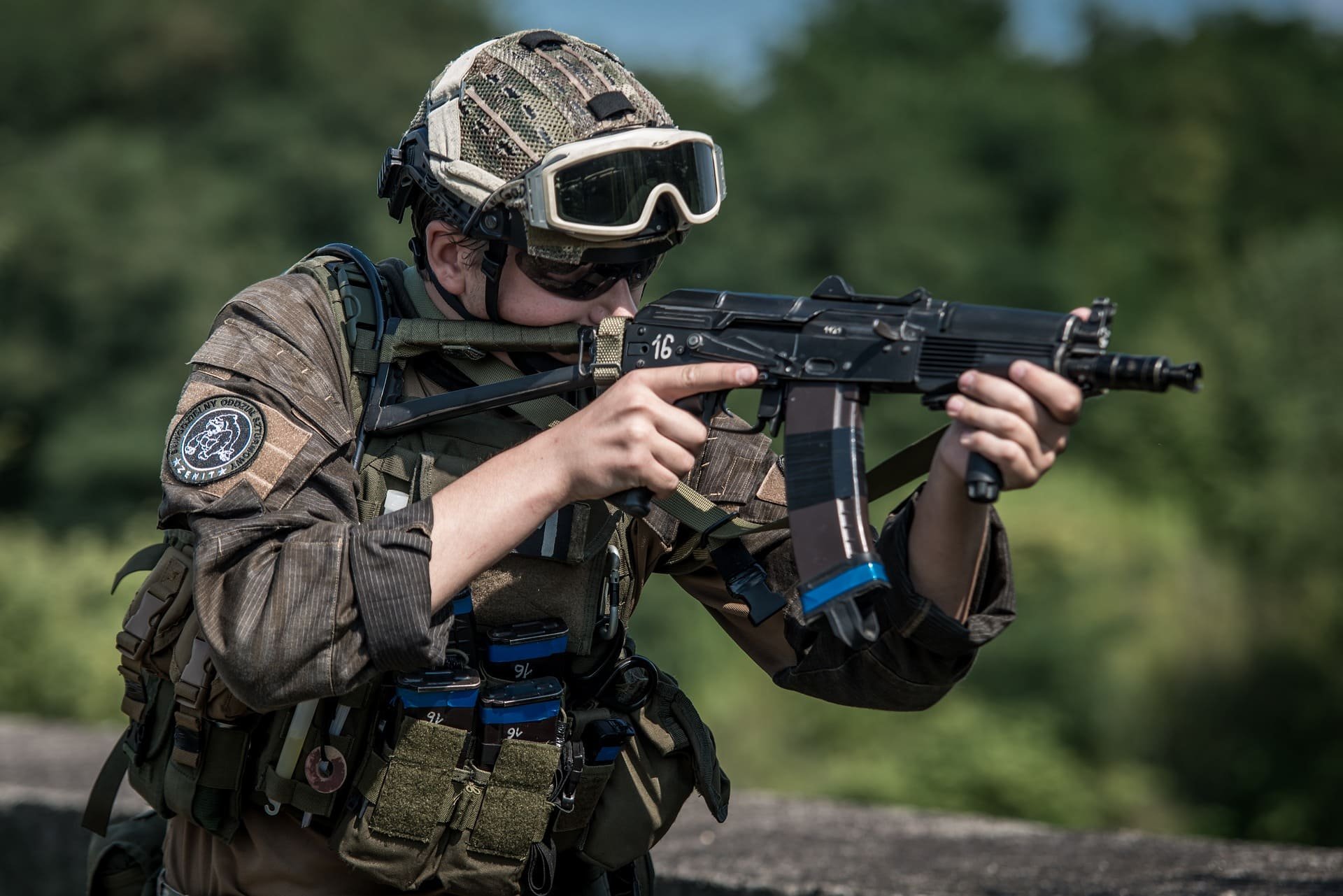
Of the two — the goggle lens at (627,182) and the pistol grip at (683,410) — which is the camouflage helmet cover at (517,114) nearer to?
the goggle lens at (627,182)

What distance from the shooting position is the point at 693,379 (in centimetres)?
240

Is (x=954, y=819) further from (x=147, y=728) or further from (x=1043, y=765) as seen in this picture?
(x=1043, y=765)

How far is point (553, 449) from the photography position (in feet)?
7.79

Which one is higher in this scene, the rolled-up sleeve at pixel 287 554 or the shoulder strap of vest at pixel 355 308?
the shoulder strap of vest at pixel 355 308

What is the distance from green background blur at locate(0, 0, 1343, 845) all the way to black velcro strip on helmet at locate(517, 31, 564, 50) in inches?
389

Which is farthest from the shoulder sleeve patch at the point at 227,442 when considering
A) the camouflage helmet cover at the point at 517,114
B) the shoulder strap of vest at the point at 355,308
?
the camouflage helmet cover at the point at 517,114

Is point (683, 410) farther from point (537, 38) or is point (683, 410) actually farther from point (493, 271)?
point (537, 38)

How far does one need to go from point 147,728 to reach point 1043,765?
17.1 meters

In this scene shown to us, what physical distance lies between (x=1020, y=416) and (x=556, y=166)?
3.00 ft

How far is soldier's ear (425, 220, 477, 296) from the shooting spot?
2.77 metres

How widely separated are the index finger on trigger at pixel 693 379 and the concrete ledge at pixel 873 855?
3.73 ft

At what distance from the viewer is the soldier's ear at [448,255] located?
2.77 m

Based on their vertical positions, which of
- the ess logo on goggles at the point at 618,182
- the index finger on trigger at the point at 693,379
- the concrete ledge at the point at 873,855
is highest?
the ess logo on goggles at the point at 618,182

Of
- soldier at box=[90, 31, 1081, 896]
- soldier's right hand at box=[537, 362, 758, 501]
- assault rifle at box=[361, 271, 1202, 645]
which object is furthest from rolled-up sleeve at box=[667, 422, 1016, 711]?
soldier's right hand at box=[537, 362, 758, 501]
